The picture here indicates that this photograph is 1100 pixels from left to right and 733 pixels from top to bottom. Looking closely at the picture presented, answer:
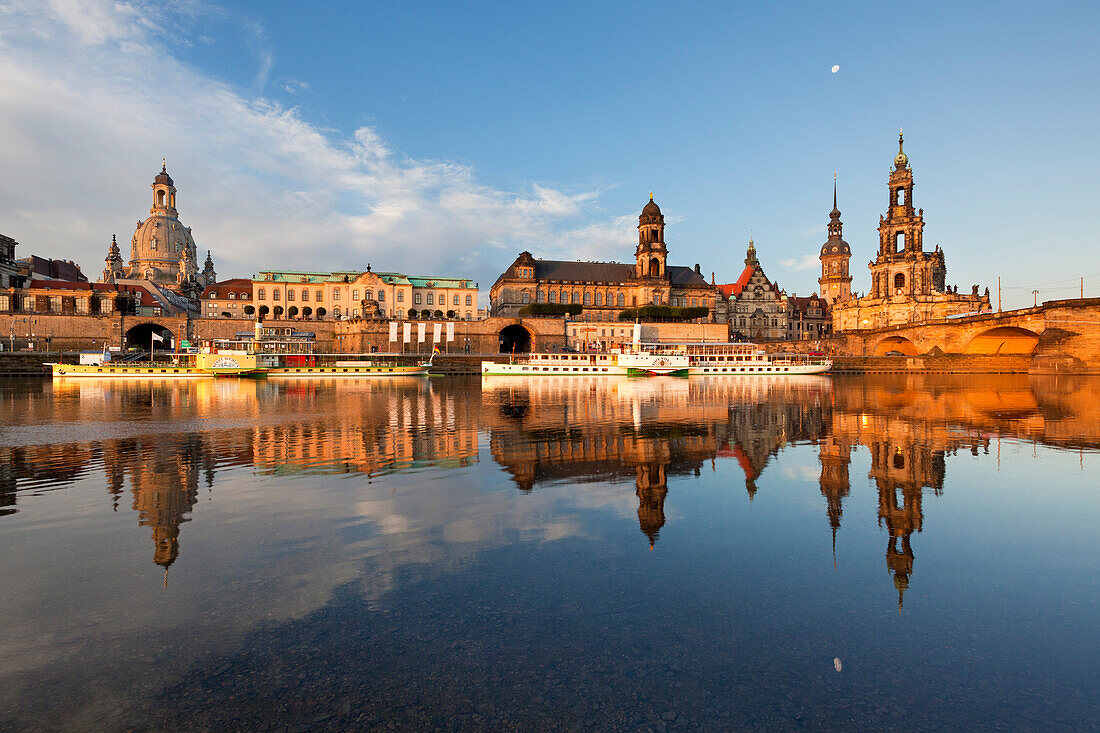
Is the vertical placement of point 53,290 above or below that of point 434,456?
above

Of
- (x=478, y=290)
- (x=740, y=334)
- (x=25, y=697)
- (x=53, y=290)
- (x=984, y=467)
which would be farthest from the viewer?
(x=740, y=334)

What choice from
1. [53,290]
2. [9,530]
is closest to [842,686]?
[9,530]

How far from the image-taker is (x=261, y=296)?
86.1m

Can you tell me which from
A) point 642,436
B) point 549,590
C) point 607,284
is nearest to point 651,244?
point 607,284

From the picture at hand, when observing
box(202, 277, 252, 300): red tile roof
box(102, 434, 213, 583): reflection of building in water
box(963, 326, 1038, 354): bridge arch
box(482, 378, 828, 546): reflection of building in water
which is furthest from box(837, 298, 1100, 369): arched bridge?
box(202, 277, 252, 300): red tile roof

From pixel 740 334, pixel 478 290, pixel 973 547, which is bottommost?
pixel 973 547

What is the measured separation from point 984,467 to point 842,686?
10307 mm

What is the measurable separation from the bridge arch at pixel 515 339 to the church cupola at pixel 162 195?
89.2 metres

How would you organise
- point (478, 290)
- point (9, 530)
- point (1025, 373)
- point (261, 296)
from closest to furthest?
1. point (9, 530)
2. point (1025, 373)
3. point (261, 296)
4. point (478, 290)

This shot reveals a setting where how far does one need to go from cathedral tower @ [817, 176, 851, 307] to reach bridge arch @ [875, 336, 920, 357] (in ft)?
171

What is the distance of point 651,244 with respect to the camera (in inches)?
3824

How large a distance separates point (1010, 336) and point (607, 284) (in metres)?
56.1

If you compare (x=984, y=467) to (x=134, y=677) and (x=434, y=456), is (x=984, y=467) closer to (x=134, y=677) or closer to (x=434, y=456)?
(x=434, y=456)

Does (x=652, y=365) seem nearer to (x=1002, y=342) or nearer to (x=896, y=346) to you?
(x=896, y=346)
